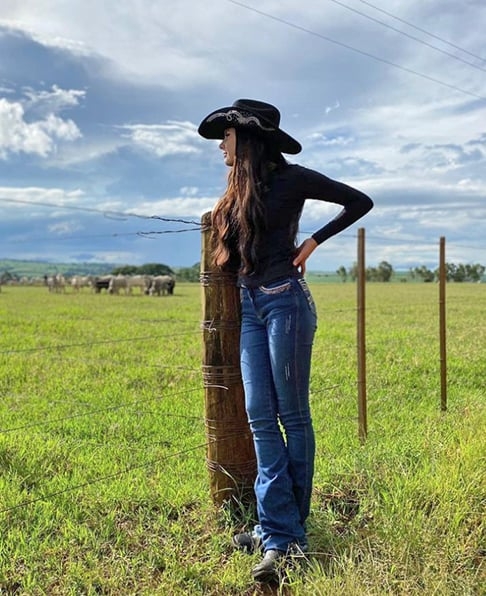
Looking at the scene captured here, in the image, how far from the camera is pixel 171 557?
2883 mm

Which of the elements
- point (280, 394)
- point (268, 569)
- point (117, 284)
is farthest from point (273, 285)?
point (117, 284)

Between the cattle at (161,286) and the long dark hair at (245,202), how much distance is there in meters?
34.6

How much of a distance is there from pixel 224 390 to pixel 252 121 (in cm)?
133

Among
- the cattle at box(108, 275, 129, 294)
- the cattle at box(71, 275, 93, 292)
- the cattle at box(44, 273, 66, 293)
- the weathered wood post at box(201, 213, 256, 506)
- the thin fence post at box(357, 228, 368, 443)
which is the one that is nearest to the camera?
the weathered wood post at box(201, 213, 256, 506)

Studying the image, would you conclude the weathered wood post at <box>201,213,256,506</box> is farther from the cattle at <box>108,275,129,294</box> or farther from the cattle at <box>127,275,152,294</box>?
the cattle at <box>108,275,129,294</box>

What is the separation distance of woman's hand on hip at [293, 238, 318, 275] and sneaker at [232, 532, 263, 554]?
1.31m

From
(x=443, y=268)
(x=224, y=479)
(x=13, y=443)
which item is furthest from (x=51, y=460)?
(x=443, y=268)

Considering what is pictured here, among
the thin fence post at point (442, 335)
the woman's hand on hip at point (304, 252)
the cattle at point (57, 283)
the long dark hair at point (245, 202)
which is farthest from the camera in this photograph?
the cattle at point (57, 283)

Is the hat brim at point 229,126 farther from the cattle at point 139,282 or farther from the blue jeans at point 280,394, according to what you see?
the cattle at point 139,282

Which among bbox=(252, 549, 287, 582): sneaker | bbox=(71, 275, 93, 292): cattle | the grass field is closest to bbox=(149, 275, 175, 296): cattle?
bbox=(71, 275, 93, 292): cattle

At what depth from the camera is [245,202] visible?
2637 millimetres

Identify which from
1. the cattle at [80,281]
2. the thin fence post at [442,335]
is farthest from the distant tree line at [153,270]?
the thin fence post at [442,335]

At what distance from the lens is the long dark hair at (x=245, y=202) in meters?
2.64

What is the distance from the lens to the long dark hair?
2.64m
